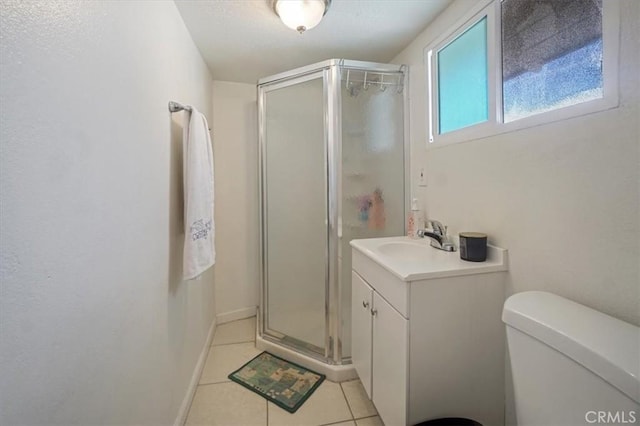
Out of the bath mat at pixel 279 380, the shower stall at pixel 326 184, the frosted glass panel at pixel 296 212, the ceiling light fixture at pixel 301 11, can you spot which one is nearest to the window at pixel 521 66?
the shower stall at pixel 326 184

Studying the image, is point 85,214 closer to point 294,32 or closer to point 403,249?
point 403,249

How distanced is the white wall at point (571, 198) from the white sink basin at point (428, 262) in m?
0.07

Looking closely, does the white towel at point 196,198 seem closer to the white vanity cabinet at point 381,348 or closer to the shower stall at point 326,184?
the shower stall at point 326,184

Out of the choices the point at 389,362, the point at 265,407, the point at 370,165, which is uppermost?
the point at 370,165

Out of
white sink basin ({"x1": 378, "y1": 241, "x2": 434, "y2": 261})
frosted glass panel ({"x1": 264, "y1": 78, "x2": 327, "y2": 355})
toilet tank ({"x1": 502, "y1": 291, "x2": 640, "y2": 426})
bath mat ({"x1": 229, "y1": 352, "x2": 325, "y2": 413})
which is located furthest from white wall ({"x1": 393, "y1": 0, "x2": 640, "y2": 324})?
bath mat ({"x1": 229, "y1": 352, "x2": 325, "y2": 413})

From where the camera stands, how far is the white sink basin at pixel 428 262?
105 cm

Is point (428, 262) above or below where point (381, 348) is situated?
above

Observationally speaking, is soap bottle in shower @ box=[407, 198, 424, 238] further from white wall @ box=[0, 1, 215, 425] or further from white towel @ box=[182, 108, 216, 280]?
white wall @ box=[0, 1, 215, 425]

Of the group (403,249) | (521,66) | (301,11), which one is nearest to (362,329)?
(403,249)

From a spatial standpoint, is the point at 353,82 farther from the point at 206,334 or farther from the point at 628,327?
the point at 206,334

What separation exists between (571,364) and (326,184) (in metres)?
1.40

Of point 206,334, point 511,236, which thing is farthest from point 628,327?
point 206,334

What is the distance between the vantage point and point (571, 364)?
0.67 m

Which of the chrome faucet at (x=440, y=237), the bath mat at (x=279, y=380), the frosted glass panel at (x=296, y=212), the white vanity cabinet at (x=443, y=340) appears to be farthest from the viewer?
the frosted glass panel at (x=296, y=212)
